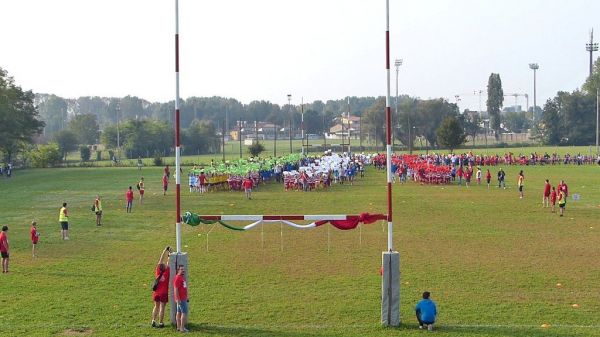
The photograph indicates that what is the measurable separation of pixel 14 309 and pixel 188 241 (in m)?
9.43

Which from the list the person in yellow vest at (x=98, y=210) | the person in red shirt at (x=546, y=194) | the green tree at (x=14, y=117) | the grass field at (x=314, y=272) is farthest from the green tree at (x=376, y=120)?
the person in yellow vest at (x=98, y=210)

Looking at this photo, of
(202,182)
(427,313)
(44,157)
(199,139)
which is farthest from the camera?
(199,139)

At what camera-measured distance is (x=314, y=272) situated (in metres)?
19.1

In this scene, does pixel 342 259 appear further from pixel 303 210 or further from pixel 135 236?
pixel 303 210

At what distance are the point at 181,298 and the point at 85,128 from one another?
130 m

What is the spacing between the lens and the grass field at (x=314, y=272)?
14.2 metres

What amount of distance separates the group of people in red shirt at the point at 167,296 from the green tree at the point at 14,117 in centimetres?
5963

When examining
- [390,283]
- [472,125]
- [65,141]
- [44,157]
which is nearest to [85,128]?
[65,141]

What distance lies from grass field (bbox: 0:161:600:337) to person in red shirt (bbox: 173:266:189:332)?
12.7 inches

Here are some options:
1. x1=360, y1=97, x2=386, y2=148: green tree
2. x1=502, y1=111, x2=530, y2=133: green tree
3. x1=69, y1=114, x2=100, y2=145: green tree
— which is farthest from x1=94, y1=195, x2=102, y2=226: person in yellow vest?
x1=502, y1=111, x2=530, y2=133: green tree

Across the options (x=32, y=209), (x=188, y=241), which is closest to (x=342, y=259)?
(x=188, y=241)

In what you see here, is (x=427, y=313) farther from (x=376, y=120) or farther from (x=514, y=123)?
(x=514, y=123)

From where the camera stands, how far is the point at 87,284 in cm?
1791

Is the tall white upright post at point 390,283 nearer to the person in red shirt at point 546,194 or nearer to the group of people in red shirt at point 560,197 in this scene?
the group of people in red shirt at point 560,197
